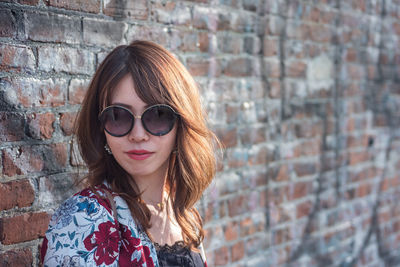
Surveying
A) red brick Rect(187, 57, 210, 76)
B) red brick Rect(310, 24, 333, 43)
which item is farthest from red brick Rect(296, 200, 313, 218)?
red brick Rect(187, 57, 210, 76)

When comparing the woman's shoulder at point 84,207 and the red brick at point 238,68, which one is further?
the red brick at point 238,68

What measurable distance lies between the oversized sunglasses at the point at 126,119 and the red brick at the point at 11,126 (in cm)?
45

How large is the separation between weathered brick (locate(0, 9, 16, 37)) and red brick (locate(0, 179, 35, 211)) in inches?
21.8

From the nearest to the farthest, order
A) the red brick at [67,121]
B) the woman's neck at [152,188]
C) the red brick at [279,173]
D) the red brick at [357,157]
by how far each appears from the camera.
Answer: the woman's neck at [152,188] < the red brick at [67,121] < the red brick at [279,173] < the red brick at [357,157]

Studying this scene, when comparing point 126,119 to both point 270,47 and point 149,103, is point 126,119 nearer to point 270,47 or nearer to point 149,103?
point 149,103

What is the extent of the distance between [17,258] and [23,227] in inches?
4.6

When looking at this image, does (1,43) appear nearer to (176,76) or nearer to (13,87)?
(13,87)

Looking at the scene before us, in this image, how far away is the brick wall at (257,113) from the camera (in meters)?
1.83

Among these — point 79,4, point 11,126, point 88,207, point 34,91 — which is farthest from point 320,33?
point 88,207

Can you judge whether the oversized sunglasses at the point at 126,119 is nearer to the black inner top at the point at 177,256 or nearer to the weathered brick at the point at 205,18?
the black inner top at the point at 177,256

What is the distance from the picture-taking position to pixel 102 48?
2066 mm

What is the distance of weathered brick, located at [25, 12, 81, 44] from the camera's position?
182 cm

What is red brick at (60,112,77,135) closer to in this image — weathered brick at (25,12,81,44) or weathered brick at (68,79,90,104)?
weathered brick at (68,79,90,104)

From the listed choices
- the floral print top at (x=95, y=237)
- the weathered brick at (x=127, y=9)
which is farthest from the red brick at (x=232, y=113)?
the floral print top at (x=95, y=237)
